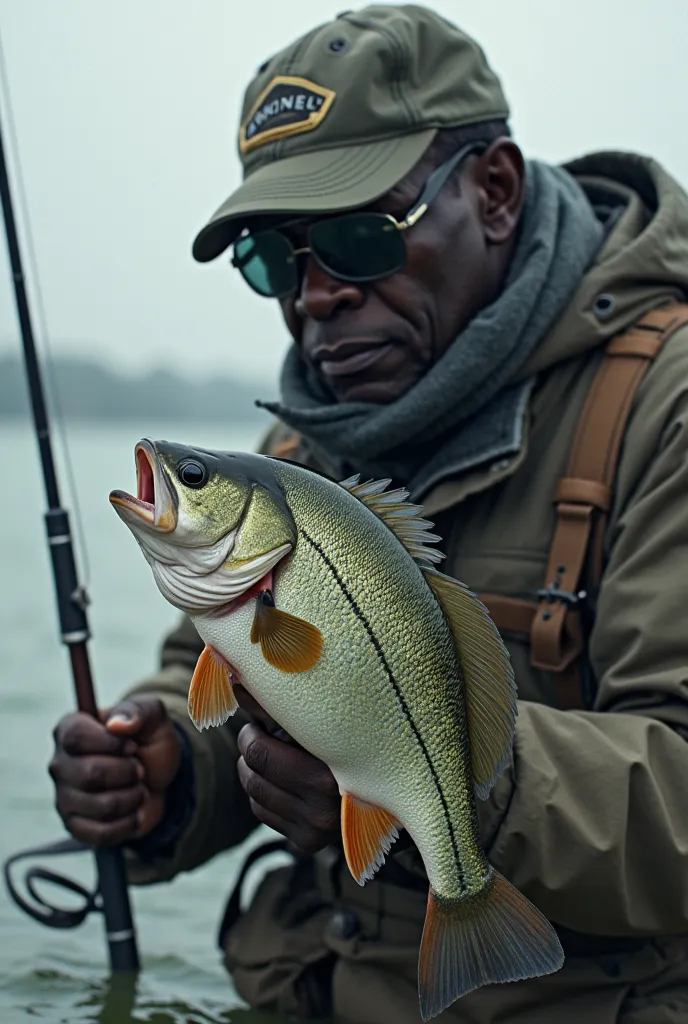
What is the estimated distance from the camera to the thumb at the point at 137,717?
336cm

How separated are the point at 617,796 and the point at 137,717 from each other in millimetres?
1465

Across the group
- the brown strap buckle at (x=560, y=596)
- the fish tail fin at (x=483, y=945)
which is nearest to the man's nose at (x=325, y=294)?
the brown strap buckle at (x=560, y=596)

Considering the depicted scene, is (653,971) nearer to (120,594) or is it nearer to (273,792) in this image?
(273,792)

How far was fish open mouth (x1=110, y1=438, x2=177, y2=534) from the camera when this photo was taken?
1.90 meters

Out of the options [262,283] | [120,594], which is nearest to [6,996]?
[262,283]

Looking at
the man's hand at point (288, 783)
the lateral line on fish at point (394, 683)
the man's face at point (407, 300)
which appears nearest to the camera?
the lateral line on fish at point (394, 683)

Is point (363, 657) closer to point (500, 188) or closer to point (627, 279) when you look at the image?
point (627, 279)

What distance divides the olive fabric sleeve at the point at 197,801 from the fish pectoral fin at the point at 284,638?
5.24 feet

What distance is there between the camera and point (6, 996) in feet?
12.2

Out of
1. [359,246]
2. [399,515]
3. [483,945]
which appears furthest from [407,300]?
[483,945]

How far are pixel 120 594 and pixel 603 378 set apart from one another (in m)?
16.6

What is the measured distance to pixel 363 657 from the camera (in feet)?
6.66

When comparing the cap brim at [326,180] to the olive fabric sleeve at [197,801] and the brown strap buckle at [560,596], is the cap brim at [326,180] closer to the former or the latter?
the brown strap buckle at [560,596]

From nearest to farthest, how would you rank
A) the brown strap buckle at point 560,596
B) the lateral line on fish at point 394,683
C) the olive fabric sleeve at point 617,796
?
the lateral line on fish at point 394,683 < the olive fabric sleeve at point 617,796 < the brown strap buckle at point 560,596
